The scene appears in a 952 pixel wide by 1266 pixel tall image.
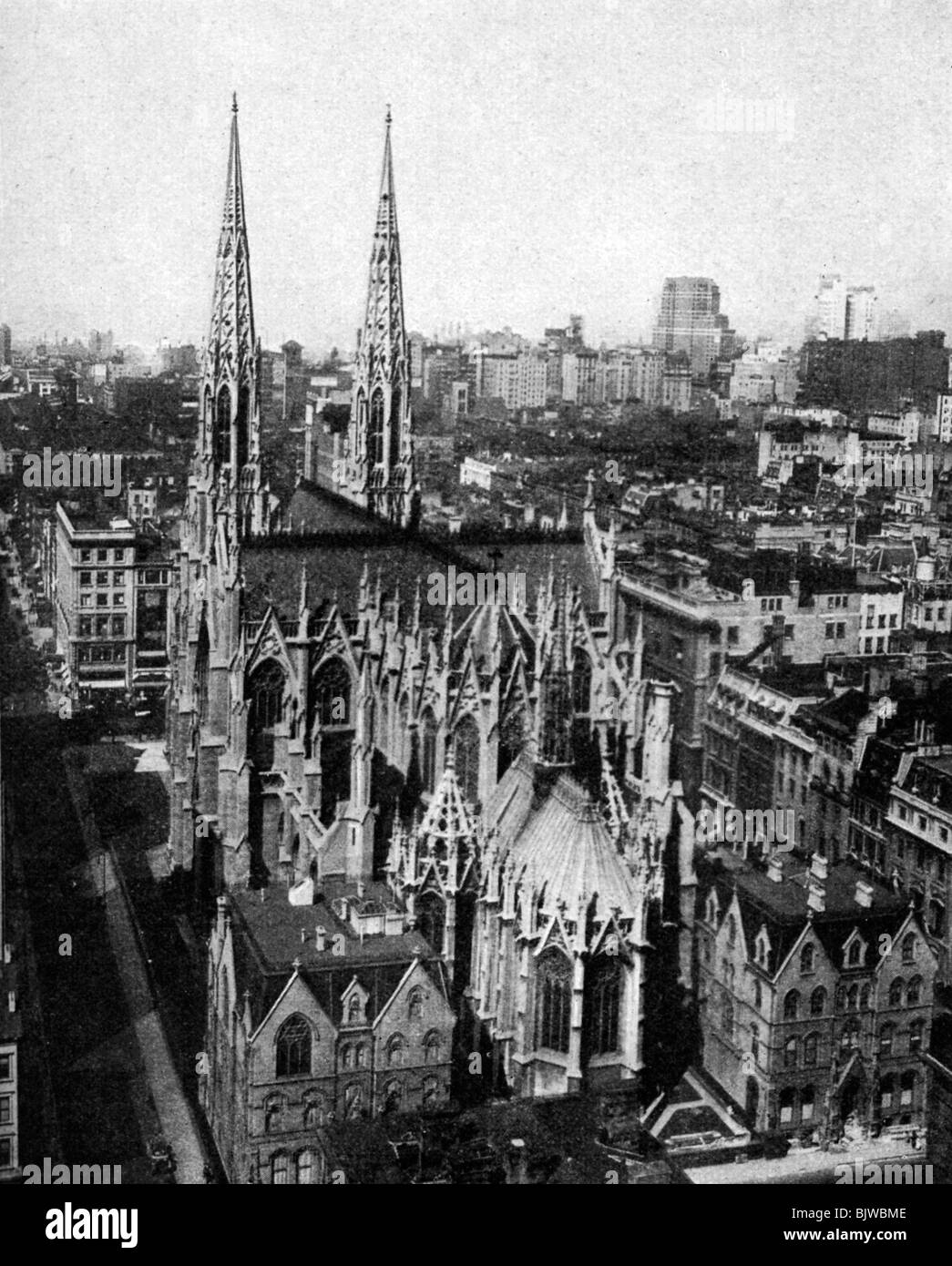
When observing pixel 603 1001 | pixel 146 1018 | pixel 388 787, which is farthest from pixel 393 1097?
pixel 388 787

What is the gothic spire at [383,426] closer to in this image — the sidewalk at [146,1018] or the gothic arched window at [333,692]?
the gothic arched window at [333,692]

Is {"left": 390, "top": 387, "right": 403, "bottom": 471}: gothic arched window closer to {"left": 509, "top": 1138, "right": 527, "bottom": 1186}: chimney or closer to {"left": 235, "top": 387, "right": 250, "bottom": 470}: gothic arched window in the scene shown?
{"left": 235, "top": 387, "right": 250, "bottom": 470}: gothic arched window

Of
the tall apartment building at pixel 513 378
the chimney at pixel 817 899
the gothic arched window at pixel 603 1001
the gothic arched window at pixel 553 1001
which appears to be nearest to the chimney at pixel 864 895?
the chimney at pixel 817 899

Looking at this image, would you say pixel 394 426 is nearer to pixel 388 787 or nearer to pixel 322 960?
pixel 388 787

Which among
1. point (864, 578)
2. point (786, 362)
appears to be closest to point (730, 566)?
point (864, 578)

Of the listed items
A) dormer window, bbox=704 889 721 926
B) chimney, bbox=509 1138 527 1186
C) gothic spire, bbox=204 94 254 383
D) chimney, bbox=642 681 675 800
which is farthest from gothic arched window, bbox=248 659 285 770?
chimney, bbox=509 1138 527 1186
